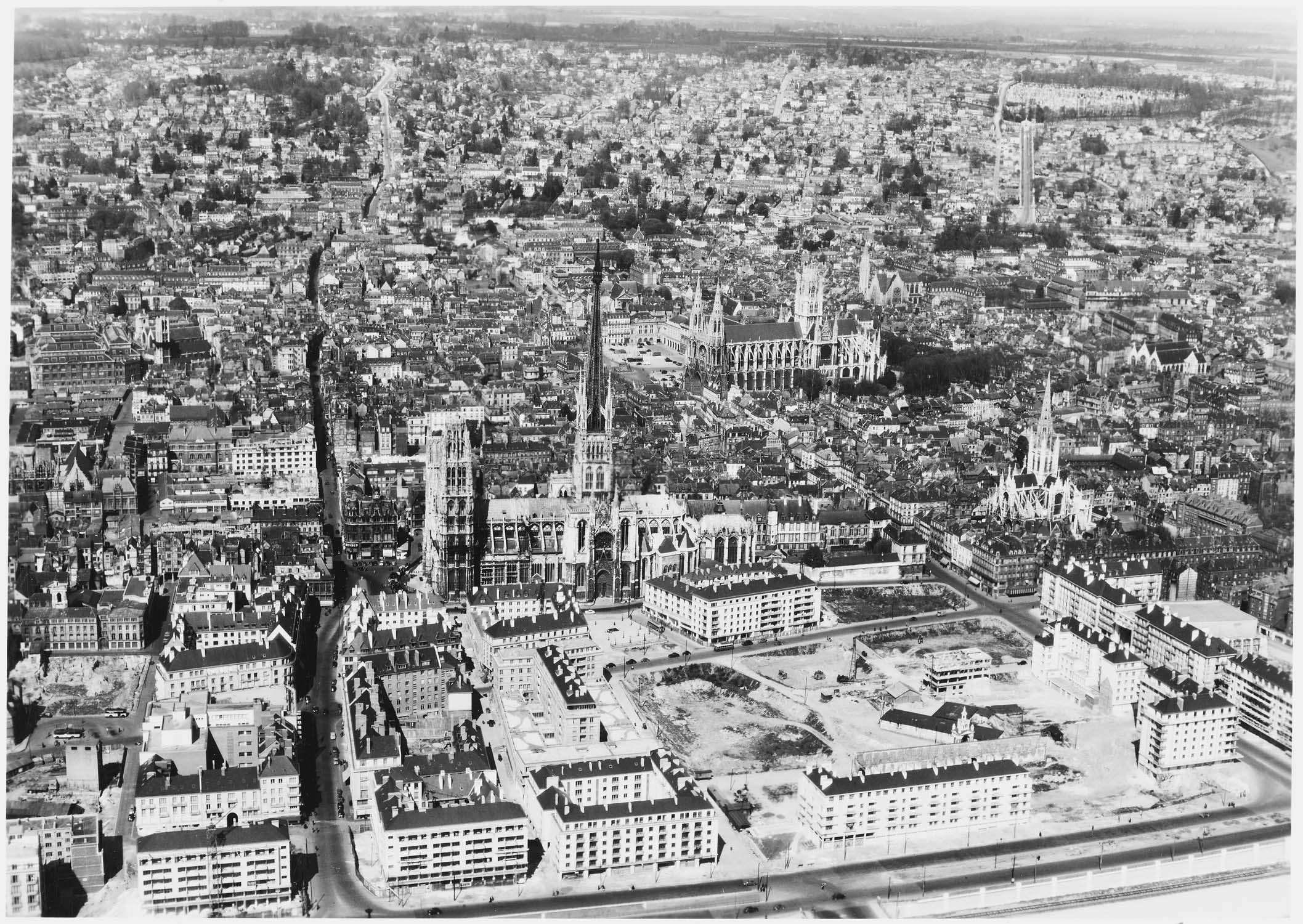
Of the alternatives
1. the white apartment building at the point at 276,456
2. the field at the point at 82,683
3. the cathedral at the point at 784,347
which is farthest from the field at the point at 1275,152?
the field at the point at 82,683

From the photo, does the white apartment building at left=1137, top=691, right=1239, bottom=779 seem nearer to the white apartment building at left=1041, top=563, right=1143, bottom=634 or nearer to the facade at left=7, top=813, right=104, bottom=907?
the white apartment building at left=1041, top=563, right=1143, bottom=634

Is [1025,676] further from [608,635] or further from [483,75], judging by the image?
[483,75]

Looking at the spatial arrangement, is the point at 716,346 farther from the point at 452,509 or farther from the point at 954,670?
the point at 954,670

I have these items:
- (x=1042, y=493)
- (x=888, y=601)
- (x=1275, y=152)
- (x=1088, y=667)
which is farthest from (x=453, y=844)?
(x=1275, y=152)

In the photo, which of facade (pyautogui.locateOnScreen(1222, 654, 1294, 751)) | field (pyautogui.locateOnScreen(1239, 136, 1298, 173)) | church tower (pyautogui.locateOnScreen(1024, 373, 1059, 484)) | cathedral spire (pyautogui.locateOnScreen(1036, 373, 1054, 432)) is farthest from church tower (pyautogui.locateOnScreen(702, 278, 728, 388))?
facade (pyautogui.locateOnScreen(1222, 654, 1294, 751))

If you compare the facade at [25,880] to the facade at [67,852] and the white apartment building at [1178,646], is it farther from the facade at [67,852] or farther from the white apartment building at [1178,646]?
the white apartment building at [1178,646]

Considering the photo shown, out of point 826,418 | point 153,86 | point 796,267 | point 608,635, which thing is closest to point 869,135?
point 796,267
